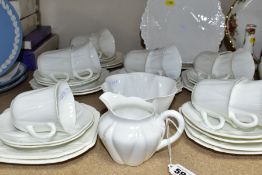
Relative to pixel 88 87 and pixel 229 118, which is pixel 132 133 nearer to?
pixel 229 118

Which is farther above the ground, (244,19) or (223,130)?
(244,19)

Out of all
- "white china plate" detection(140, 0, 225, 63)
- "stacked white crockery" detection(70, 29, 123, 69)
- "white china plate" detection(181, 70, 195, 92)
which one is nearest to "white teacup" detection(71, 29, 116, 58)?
"stacked white crockery" detection(70, 29, 123, 69)

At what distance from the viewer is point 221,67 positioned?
846 mm

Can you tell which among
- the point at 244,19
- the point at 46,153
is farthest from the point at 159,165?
the point at 244,19

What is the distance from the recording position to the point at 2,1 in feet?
2.81

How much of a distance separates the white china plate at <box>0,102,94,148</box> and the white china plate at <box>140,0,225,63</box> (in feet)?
1.57

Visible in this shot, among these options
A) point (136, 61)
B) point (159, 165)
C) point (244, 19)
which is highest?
point (244, 19)

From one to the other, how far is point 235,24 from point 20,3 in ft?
2.24

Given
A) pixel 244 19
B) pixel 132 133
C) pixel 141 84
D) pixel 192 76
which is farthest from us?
pixel 244 19

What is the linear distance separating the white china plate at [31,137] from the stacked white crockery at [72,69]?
17cm

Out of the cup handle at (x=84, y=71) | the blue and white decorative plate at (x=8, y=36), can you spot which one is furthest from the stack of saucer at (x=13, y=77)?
the cup handle at (x=84, y=71)

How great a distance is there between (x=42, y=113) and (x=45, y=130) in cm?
4

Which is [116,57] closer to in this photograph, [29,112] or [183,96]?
[183,96]

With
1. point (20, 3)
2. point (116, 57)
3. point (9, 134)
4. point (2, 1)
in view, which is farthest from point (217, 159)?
point (20, 3)
